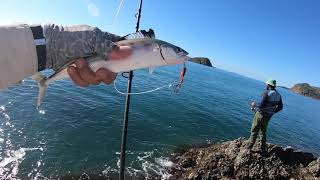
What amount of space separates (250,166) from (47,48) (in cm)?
1492

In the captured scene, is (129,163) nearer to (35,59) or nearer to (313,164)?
(313,164)

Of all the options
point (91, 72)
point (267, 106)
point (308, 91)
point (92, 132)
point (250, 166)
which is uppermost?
point (91, 72)

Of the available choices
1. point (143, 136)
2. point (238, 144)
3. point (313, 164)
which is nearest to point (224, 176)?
point (238, 144)

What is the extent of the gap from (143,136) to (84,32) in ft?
68.6

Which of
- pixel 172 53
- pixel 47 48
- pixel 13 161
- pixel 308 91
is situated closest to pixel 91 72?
pixel 47 48

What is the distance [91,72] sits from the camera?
4.13m

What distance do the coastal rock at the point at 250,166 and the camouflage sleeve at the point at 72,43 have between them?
45.9 feet

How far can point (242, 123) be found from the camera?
3891cm

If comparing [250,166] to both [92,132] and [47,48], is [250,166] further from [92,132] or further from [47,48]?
[47,48]

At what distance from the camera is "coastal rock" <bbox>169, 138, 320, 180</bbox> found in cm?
1606

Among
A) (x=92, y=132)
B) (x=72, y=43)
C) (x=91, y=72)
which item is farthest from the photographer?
(x=92, y=132)

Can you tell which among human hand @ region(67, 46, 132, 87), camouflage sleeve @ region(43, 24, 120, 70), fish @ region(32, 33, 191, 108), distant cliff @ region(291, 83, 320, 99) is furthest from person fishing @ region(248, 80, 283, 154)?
distant cliff @ region(291, 83, 320, 99)

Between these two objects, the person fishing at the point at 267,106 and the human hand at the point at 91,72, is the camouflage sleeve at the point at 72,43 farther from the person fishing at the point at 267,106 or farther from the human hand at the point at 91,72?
the person fishing at the point at 267,106

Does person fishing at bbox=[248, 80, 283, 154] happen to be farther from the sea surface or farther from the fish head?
the fish head
